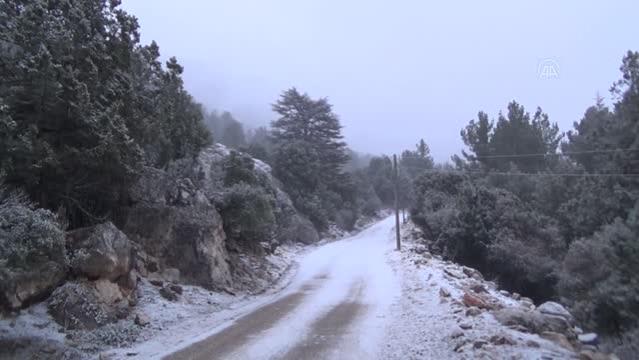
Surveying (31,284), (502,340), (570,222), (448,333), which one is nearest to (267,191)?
(570,222)

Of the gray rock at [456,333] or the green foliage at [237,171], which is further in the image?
the green foliage at [237,171]

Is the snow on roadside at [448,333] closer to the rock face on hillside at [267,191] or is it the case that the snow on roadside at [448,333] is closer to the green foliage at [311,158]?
the rock face on hillside at [267,191]

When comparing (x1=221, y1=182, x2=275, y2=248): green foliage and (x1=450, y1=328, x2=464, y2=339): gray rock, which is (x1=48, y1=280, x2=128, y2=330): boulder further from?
(x1=221, y1=182, x2=275, y2=248): green foliage

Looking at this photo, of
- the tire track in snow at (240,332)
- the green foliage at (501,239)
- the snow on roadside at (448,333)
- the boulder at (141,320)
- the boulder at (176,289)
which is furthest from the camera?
the green foliage at (501,239)

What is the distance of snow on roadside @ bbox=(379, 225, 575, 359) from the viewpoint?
33.2 feet

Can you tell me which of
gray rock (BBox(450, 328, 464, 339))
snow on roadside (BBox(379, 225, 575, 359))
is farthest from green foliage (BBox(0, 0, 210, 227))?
gray rock (BBox(450, 328, 464, 339))

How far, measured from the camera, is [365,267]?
2925 cm

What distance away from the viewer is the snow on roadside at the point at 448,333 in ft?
33.2

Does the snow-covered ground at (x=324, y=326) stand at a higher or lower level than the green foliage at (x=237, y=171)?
lower

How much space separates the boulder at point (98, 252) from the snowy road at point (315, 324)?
124 inches

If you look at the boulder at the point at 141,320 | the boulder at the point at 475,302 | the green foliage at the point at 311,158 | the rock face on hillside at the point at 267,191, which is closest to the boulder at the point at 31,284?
the boulder at the point at 141,320

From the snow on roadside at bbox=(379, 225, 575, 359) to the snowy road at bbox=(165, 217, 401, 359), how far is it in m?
0.45

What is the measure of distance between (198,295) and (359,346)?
755 centimetres

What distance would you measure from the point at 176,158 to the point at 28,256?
11376mm
